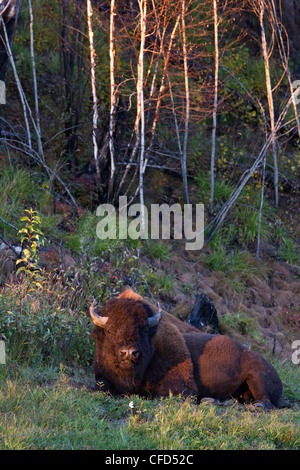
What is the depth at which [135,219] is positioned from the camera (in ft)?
41.1

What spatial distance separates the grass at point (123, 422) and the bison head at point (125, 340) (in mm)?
242

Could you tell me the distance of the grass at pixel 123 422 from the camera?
505 cm

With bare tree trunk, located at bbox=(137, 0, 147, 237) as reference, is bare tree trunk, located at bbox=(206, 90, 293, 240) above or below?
below

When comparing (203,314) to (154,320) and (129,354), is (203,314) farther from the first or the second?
(129,354)

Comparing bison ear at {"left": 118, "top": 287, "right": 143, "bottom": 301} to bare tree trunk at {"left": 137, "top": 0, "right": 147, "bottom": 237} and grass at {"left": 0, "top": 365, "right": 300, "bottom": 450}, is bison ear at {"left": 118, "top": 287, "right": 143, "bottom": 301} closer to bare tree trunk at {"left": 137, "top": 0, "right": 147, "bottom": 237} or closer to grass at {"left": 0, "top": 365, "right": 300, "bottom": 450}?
grass at {"left": 0, "top": 365, "right": 300, "bottom": 450}

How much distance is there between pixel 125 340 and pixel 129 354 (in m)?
0.16

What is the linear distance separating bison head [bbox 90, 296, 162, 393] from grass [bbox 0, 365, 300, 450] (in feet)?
0.79

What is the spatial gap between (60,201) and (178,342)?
6.50m

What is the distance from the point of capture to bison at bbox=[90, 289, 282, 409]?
6457 mm

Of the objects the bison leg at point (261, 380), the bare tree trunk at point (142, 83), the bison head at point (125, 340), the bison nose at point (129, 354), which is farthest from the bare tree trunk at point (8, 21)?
the bison leg at point (261, 380)

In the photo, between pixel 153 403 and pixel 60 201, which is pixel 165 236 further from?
pixel 153 403

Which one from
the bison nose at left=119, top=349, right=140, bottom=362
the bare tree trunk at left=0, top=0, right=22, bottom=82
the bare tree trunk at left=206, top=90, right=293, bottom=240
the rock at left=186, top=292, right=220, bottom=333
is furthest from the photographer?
the bare tree trunk at left=206, top=90, right=293, bottom=240

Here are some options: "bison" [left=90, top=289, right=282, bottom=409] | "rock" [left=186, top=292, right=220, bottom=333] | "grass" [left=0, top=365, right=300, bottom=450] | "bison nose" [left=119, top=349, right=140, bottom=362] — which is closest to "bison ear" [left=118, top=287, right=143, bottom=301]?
"bison" [left=90, top=289, right=282, bottom=409]

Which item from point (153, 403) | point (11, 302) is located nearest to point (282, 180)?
point (11, 302)
